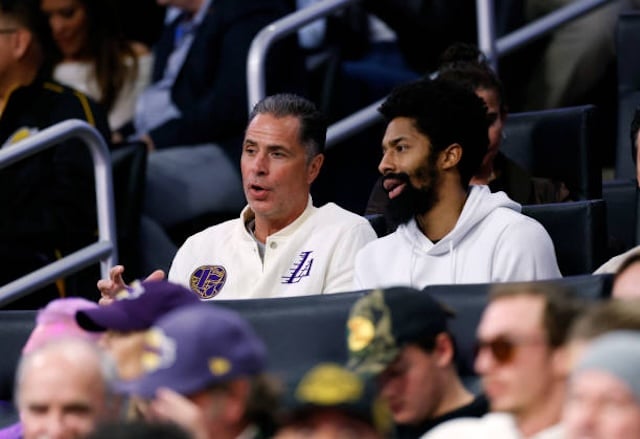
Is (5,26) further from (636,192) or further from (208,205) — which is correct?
(636,192)

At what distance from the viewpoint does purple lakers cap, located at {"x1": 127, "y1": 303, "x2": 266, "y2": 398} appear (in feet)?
14.2

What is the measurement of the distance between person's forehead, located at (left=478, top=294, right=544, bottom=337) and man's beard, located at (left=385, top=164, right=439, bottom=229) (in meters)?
1.35

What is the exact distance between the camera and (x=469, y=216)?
5758mm

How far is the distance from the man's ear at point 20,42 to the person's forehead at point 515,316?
3406mm

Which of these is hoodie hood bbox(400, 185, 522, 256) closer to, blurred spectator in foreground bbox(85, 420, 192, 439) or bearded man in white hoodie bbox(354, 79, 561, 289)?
bearded man in white hoodie bbox(354, 79, 561, 289)

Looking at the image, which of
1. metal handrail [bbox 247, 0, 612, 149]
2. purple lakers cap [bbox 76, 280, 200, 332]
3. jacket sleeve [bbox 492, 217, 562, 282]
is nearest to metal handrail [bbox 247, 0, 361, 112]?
metal handrail [bbox 247, 0, 612, 149]

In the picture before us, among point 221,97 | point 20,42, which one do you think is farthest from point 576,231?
point 20,42

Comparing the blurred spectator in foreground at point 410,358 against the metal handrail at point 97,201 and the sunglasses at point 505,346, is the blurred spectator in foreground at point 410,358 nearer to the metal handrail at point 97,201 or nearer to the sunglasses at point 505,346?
the sunglasses at point 505,346

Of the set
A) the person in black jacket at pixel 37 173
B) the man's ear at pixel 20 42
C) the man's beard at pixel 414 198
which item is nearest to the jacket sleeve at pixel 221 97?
the person in black jacket at pixel 37 173

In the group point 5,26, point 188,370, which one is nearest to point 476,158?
point 188,370

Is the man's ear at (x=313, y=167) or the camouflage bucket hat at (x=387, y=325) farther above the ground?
the camouflage bucket hat at (x=387, y=325)

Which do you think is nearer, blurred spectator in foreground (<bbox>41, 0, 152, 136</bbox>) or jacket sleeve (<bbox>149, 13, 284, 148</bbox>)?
jacket sleeve (<bbox>149, 13, 284, 148</bbox>)

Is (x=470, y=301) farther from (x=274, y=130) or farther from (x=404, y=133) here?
(x=274, y=130)

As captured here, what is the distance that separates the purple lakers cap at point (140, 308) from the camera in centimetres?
489
